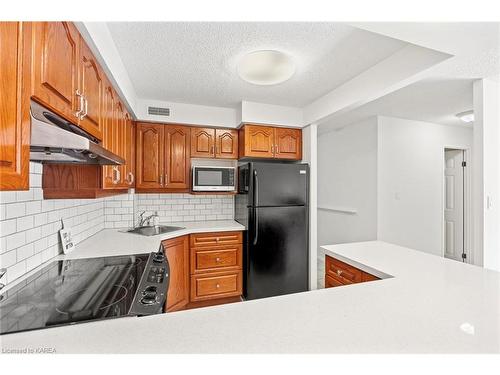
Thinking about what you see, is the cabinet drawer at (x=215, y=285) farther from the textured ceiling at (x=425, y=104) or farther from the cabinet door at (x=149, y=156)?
the textured ceiling at (x=425, y=104)

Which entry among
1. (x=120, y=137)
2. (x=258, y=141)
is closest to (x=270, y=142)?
(x=258, y=141)

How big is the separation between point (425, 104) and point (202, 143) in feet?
9.17

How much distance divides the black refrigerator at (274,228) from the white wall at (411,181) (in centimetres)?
139

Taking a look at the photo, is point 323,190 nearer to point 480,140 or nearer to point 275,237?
point 275,237

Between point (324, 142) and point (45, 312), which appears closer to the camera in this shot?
point (45, 312)

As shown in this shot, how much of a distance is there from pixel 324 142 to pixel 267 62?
310 cm

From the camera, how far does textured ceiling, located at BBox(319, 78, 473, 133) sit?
2.47 meters

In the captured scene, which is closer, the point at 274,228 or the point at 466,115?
the point at 274,228

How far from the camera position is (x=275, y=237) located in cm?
277

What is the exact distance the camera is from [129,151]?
2.54 metres

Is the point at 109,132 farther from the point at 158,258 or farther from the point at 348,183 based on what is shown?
the point at 348,183

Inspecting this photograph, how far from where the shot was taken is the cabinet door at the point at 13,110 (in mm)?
655

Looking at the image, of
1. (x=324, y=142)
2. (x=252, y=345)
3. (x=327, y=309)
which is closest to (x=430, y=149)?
(x=324, y=142)

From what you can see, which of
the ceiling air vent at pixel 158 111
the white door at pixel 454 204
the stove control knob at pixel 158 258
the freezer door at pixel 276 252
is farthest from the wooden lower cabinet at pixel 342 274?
the white door at pixel 454 204
